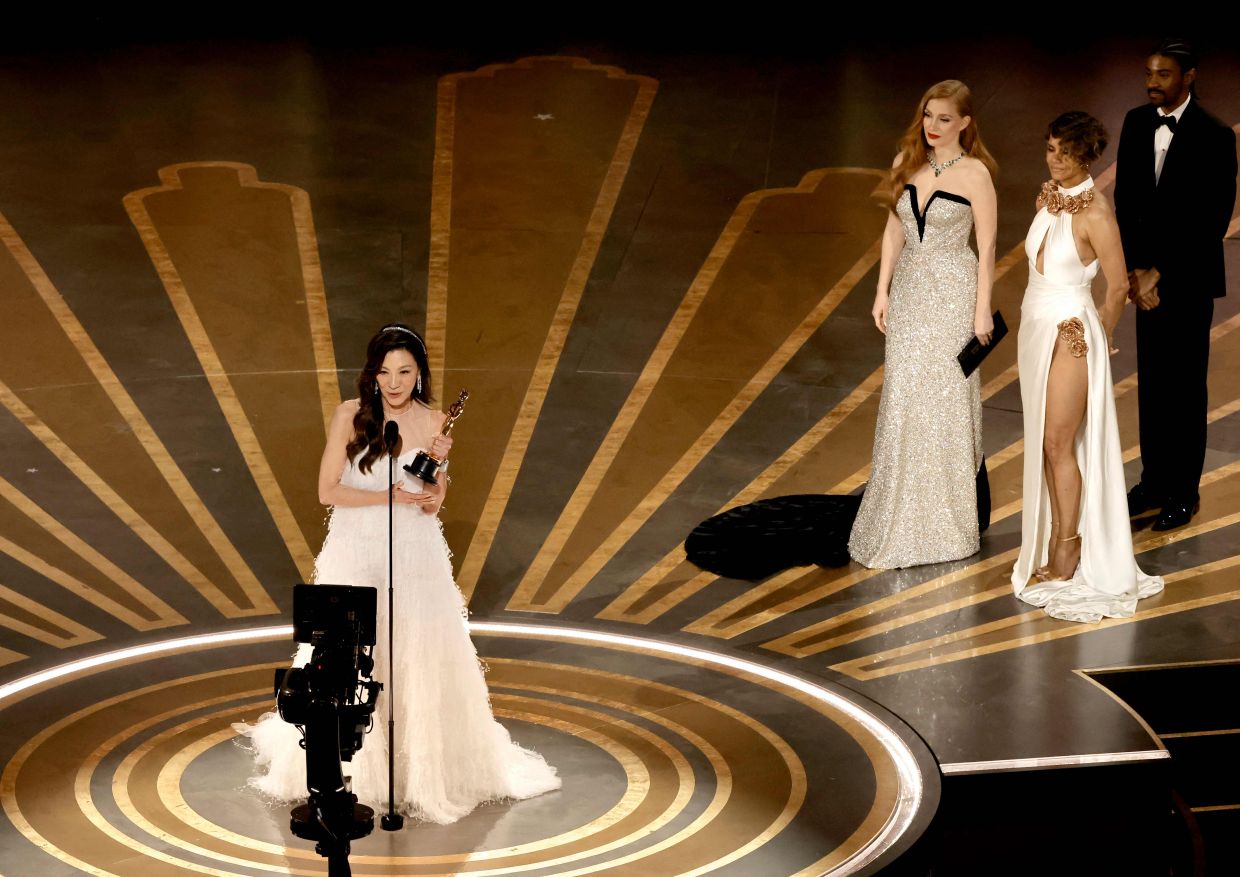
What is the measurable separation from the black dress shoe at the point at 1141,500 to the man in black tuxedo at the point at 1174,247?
0.08m

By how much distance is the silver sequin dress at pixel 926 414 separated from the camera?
7934mm

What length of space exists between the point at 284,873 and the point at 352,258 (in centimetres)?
545

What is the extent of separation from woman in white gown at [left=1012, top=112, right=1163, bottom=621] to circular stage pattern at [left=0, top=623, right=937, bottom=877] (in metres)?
1.32

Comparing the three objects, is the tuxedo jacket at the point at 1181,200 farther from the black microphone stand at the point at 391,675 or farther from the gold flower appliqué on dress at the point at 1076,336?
the black microphone stand at the point at 391,675

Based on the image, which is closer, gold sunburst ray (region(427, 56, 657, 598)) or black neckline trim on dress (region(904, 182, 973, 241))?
black neckline trim on dress (region(904, 182, 973, 241))

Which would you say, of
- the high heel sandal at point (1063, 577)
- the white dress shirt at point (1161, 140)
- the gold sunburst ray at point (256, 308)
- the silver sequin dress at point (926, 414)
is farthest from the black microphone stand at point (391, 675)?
the white dress shirt at point (1161, 140)

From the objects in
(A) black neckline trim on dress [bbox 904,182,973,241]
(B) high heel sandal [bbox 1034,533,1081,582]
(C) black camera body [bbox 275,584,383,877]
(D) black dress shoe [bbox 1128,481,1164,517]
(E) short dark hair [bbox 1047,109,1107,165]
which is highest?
(A) black neckline trim on dress [bbox 904,182,973,241]

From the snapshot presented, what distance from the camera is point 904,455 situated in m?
7.99

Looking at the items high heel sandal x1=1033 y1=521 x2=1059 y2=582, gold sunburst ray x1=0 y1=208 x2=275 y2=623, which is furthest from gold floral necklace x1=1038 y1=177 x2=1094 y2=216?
gold sunburst ray x1=0 y1=208 x2=275 y2=623

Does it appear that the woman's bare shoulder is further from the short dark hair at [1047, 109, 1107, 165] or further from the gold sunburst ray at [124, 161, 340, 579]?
the gold sunburst ray at [124, 161, 340, 579]

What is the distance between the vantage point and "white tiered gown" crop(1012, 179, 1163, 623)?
750cm

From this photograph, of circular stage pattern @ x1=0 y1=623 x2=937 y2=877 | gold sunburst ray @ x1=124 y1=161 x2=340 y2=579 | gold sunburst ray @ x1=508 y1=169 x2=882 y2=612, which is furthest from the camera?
gold sunburst ray @ x1=124 y1=161 x2=340 y2=579

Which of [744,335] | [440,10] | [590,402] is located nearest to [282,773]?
[590,402]

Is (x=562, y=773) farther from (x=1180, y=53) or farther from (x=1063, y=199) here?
(x=1180, y=53)
